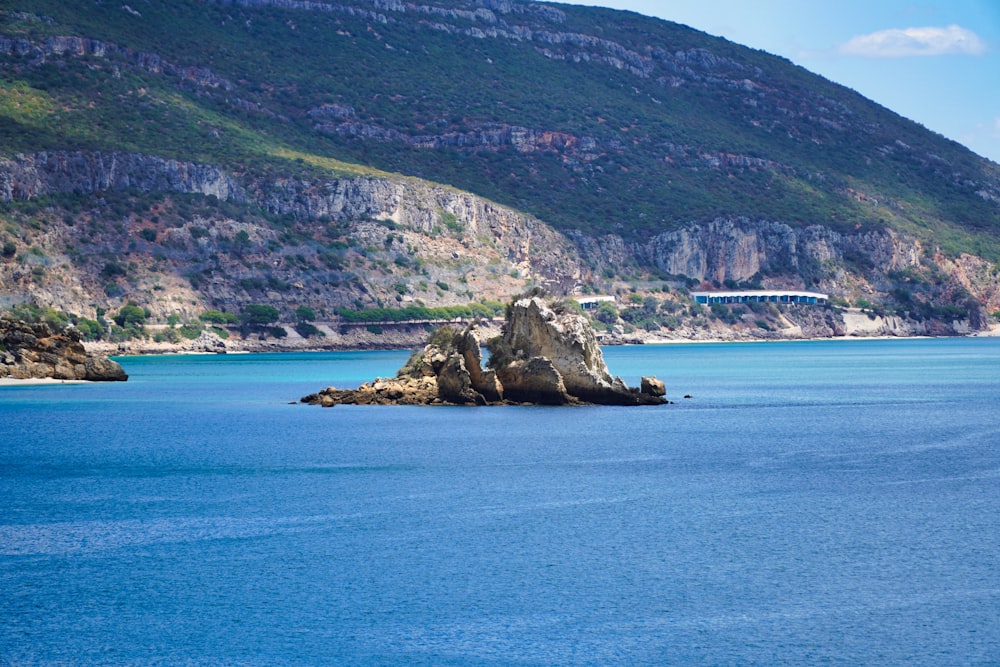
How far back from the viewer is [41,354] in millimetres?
77438

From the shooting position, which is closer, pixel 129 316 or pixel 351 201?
pixel 129 316

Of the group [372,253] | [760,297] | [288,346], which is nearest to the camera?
[288,346]

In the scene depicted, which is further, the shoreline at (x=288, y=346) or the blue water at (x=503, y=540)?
the shoreline at (x=288, y=346)

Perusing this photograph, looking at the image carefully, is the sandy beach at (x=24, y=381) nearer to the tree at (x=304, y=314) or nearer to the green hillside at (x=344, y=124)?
the tree at (x=304, y=314)

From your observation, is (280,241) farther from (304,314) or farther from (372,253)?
(304,314)

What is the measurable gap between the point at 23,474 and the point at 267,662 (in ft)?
70.9

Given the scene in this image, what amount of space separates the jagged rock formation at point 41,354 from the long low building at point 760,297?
106648mm

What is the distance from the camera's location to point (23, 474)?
39.6 meters

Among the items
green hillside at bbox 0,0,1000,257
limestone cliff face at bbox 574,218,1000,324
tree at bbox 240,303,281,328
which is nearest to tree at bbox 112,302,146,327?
tree at bbox 240,303,281,328

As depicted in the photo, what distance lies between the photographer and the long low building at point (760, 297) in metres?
178

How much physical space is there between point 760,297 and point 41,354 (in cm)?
11739

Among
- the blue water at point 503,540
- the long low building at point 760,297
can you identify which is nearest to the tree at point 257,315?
the long low building at point 760,297

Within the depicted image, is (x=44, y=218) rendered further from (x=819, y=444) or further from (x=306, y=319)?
(x=819, y=444)

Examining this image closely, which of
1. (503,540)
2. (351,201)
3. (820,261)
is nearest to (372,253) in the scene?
(351,201)
